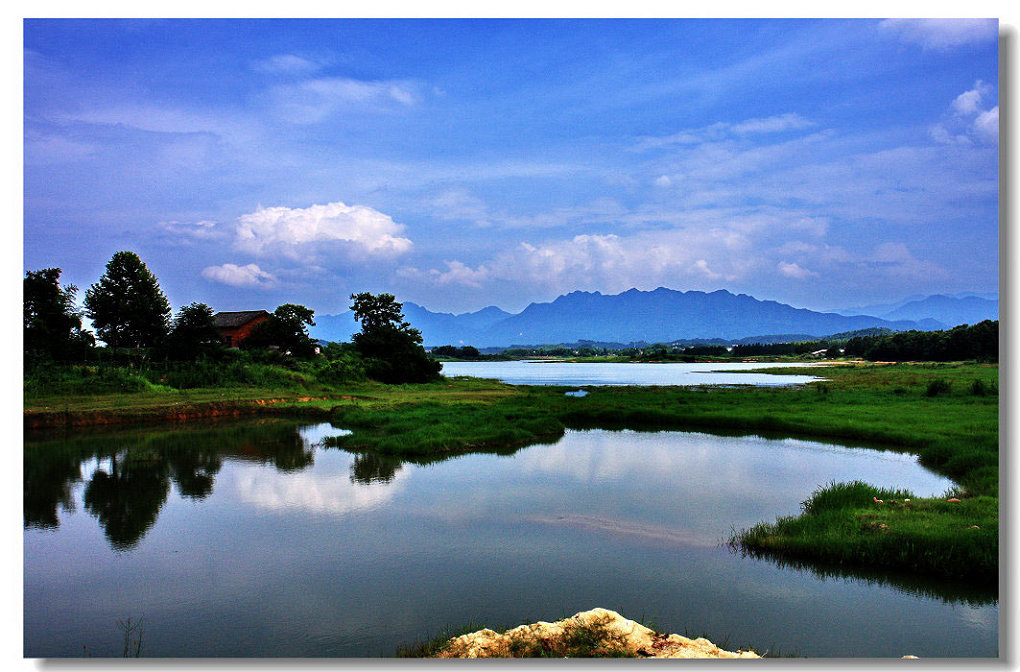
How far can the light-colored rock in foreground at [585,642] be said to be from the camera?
16.4 ft

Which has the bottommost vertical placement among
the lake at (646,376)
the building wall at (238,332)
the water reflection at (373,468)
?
the lake at (646,376)

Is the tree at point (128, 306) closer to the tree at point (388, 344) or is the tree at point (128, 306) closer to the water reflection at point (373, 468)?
the tree at point (388, 344)

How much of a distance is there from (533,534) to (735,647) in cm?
391

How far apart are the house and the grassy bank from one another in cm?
583

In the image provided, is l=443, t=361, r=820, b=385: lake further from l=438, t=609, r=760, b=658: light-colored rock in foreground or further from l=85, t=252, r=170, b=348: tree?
l=438, t=609, r=760, b=658: light-colored rock in foreground

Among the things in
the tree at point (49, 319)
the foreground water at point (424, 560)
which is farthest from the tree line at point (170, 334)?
the foreground water at point (424, 560)

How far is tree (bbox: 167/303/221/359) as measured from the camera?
28.8m

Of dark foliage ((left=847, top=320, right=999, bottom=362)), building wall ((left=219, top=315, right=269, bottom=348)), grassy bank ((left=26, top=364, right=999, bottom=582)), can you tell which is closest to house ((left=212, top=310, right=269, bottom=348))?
building wall ((left=219, top=315, right=269, bottom=348))

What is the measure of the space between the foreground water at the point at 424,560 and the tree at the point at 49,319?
8.16 metres

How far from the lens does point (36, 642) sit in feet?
20.0

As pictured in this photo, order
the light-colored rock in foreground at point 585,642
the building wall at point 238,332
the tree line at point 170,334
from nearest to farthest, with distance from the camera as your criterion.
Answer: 1. the light-colored rock in foreground at point 585,642
2. the tree line at point 170,334
3. the building wall at point 238,332

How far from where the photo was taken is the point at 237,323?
117ft

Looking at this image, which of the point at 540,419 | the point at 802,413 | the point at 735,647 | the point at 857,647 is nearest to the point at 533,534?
the point at 735,647
